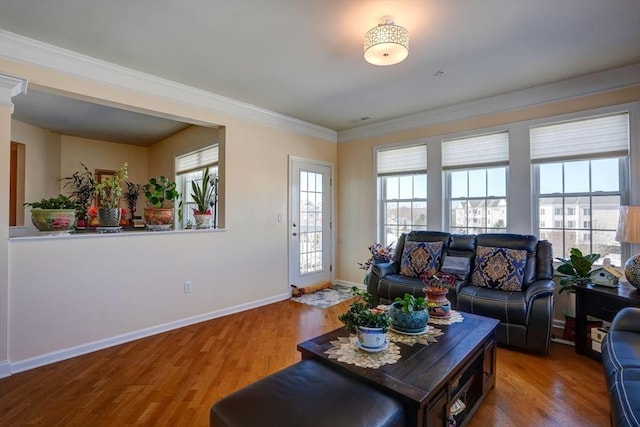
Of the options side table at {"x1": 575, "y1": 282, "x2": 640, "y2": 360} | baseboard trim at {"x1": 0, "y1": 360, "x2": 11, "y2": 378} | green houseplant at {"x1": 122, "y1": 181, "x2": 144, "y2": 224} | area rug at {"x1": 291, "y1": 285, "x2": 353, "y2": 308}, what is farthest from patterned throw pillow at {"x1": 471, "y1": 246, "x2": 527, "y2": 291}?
green houseplant at {"x1": 122, "y1": 181, "x2": 144, "y2": 224}

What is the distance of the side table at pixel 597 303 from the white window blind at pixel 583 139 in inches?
50.6

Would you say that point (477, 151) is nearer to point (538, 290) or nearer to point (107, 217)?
point (538, 290)

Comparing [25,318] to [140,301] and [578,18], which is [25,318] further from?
[578,18]

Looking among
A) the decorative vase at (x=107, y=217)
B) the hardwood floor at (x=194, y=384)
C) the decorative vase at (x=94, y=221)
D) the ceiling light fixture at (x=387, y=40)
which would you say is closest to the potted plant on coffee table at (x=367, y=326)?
the hardwood floor at (x=194, y=384)

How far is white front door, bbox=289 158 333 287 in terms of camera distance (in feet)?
15.1

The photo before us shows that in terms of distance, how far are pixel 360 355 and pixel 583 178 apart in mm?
3122

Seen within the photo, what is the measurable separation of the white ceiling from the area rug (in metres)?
2.62

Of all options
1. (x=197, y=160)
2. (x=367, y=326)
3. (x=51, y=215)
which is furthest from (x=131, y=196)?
(x=367, y=326)

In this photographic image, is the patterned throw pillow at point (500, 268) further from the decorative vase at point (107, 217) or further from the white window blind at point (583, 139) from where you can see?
the decorative vase at point (107, 217)

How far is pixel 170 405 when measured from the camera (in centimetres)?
199

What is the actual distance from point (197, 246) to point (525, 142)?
3.82 m

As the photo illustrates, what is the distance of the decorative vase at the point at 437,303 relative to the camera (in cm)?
221

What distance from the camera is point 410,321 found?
187 cm

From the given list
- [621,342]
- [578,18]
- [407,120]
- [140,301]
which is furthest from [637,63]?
[140,301]
